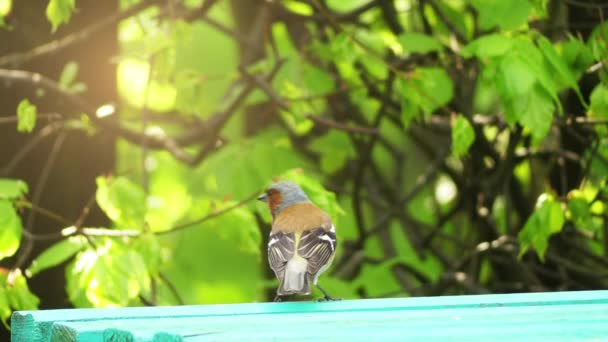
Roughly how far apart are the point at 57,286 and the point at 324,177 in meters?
2.34

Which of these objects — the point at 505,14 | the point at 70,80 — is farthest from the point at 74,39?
the point at 505,14

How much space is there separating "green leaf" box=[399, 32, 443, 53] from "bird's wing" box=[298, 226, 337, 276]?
1.61 meters

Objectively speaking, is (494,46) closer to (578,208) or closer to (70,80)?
(578,208)

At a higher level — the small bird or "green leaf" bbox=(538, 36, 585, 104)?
"green leaf" bbox=(538, 36, 585, 104)

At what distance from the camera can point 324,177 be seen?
307 inches

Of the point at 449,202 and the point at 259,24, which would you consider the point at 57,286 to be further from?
the point at 449,202

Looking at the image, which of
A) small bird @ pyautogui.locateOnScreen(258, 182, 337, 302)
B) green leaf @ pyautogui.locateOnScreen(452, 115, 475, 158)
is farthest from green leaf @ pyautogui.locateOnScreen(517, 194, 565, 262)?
small bird @ pyautogui.locateOnScreen(258, 182, 337, 302)

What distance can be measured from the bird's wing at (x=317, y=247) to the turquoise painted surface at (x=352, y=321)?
0.47 m

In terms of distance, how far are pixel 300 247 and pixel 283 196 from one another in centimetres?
67

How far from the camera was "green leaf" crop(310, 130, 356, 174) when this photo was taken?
7.15 metres

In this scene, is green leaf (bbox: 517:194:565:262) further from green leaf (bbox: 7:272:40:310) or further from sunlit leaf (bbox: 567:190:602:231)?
green leaf (bbox: 7:272:40:310)

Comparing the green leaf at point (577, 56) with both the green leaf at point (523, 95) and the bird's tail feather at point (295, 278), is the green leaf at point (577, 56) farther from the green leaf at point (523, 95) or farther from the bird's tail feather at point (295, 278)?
the bird's tail feather at point (295, 278)

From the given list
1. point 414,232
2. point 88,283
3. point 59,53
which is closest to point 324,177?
point 414,232

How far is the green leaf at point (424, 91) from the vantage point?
5.27 m
